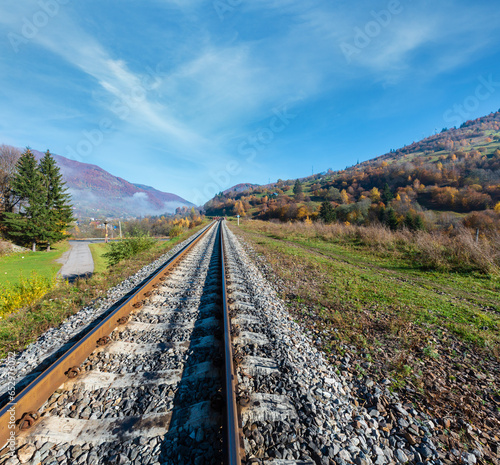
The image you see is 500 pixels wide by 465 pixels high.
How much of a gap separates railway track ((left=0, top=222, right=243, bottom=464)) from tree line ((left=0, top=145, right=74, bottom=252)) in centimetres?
3544

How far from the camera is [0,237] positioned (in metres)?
27.0

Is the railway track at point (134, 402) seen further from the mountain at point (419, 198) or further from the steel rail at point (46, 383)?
the mountain at point (419, 198)

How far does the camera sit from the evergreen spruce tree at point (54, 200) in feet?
101

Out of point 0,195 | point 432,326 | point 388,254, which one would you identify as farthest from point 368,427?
point 0,195

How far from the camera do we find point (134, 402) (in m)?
2.32

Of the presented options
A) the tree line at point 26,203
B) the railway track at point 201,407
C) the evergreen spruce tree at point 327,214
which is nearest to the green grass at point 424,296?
the railway track at point 201,407

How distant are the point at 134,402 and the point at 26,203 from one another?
39.9m

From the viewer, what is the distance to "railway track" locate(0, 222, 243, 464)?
1.81 meters

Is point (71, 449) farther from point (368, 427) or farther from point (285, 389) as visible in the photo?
point (368, 427)

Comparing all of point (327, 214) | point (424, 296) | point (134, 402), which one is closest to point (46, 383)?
point (134, 402)

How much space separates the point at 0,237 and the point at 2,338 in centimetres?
3552

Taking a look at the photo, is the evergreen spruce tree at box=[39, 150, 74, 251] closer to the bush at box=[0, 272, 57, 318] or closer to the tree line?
the tree line

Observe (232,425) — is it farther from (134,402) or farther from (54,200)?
(54,200)

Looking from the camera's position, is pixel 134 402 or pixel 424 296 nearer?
pixel 134 402
